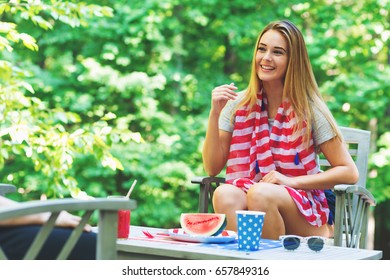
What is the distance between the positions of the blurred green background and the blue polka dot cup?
5.54 metres

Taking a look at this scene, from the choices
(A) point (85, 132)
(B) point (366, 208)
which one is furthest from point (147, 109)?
(B) point (366, 208)

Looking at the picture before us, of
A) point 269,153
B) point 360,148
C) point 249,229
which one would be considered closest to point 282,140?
point 269,153

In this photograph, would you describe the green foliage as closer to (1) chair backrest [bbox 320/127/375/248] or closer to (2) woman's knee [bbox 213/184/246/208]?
(1) chair backrest [bbox 320/127/375/248]

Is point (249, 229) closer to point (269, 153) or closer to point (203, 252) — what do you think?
point (203, 252)

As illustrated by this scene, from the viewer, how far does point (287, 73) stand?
3305 mm

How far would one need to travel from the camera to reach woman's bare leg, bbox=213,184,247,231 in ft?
10.1

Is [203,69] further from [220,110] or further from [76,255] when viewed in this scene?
[76,255]

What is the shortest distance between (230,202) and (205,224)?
357 millimetres

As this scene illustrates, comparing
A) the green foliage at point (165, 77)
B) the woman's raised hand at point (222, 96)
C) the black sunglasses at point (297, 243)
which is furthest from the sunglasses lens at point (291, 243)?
the green foliage at point (165, 77)

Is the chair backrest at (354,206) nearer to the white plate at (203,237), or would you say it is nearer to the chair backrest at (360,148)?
the chair backrest at (360,148)

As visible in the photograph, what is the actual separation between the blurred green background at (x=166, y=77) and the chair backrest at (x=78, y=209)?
6145 mm

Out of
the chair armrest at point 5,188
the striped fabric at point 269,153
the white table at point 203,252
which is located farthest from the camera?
the striped fabric at point 269,153

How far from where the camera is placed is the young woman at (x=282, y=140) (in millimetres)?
3119

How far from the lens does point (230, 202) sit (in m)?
3.08
